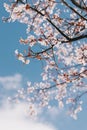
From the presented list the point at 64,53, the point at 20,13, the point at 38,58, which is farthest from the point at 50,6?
the point at 64,53

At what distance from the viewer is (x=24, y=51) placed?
504 inches

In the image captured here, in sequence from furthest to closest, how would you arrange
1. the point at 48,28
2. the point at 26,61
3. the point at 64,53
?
the point at 64,53
the point at 48,28
the point at 26,61

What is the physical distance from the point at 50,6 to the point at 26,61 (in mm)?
2281

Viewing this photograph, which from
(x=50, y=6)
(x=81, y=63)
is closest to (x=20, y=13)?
(x=50, y=6)

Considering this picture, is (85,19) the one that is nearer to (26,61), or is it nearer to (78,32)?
(78,32)

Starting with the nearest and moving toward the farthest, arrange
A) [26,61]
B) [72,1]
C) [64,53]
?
[72,1], [26,61], [64,53]

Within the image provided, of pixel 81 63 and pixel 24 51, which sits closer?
pixel 24 51

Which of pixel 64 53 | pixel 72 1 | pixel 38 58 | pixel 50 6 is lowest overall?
pixel 38 58

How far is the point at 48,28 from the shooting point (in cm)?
1562

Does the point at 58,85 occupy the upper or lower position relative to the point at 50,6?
lower

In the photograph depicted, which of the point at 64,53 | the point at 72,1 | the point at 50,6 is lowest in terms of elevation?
the point at 72,1

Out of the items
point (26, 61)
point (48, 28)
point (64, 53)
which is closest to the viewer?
point (26, 61)

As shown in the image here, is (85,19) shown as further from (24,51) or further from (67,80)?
(67,80)

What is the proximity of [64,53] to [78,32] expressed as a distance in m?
4.14
